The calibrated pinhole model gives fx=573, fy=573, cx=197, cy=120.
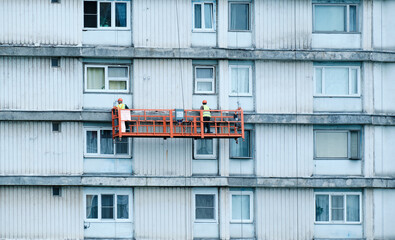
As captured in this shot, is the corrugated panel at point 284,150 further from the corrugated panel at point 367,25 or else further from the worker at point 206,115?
the corrugated panel at point 367,25

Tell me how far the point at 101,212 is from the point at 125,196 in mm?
1310

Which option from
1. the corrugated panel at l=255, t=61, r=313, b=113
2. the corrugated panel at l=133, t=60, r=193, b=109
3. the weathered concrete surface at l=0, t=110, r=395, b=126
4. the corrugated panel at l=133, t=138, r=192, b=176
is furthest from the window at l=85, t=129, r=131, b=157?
the corrugated panel at l=255, t=61, r=313, b=113

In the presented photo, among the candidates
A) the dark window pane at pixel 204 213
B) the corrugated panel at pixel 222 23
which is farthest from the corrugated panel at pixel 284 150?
the corrugated panel at pixel 222 23

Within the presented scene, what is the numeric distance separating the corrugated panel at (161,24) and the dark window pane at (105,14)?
1.21 metres

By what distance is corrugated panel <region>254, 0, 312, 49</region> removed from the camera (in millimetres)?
26422

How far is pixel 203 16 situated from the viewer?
2650cm

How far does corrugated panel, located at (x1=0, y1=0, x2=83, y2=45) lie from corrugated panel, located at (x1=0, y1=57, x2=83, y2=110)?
90 centimetres

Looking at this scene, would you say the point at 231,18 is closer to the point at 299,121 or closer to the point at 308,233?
the point at 299,121

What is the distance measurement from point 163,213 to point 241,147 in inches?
185

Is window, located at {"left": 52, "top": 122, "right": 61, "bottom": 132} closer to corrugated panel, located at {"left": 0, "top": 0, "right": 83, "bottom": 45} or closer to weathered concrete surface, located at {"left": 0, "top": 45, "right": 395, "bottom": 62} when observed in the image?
weathered concrete surface, located at {"left": 0, "top": 45, "right": 395, "bottom": 62}

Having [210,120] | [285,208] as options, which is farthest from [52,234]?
[285,208]

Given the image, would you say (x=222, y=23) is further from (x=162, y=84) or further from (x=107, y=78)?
(x=107, y=78)

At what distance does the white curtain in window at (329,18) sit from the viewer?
27.1 m

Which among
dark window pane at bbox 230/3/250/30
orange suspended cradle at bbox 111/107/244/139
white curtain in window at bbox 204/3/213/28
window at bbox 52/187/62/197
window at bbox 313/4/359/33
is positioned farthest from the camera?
window at bbox 313/4/359/33
